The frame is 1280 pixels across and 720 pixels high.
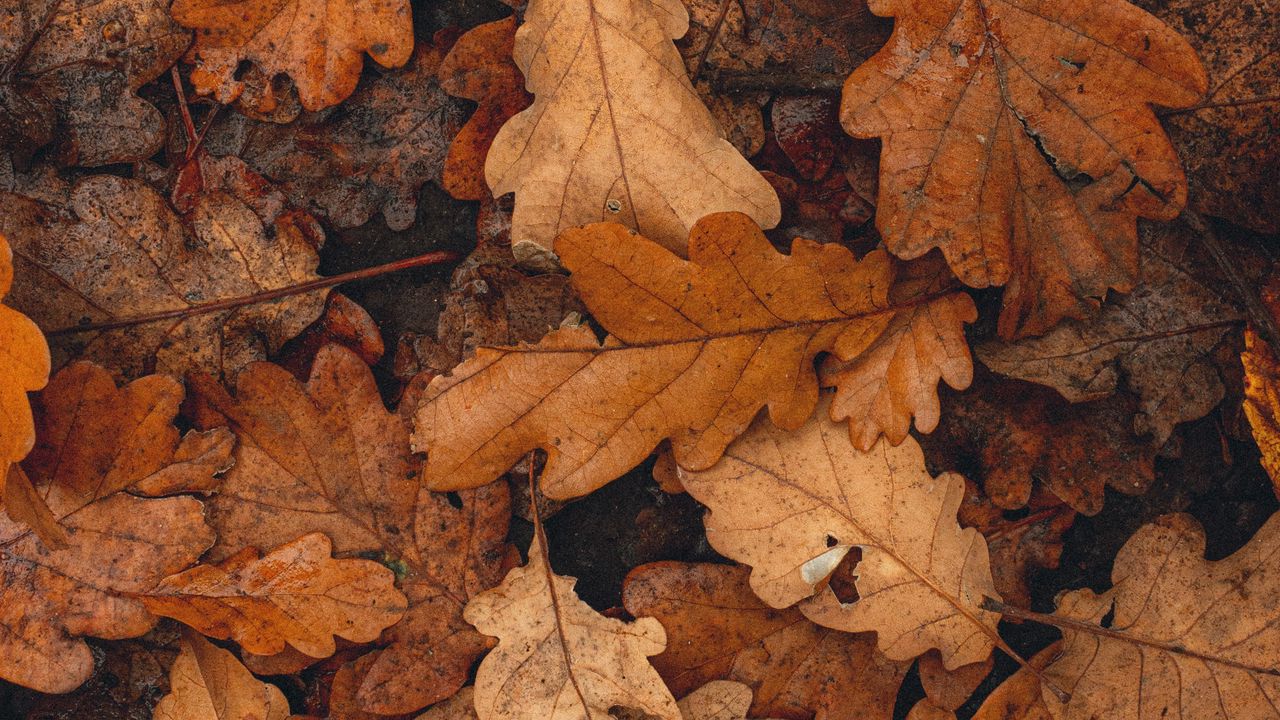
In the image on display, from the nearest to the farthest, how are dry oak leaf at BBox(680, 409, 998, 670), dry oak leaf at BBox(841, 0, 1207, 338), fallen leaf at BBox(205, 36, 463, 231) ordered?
dry oak leaf at BBox(841, 0, 1207, 338), dry oak leaf at BBox(680, 409, 998, 670), fallen leaf at BBox(205, 36, 463, 231)

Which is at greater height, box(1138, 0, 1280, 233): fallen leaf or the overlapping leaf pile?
box(1138, 0, 1280, 233): fallen leaf

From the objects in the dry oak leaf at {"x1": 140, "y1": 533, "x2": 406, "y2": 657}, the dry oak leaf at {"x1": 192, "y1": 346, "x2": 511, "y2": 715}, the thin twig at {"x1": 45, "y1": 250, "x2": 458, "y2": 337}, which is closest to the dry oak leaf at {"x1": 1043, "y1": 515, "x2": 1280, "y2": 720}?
the dry oak leaf at {"x1": 192, "y1": 346, "x2": 511, "y2": 715}

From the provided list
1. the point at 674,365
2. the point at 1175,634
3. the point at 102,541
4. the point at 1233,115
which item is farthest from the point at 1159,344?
the point at 102,541

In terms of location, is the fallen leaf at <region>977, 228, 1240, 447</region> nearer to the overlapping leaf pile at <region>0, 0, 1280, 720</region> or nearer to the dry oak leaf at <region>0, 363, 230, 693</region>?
the overlapping leaf pile at <region>0, 0, 1280, 720</region>

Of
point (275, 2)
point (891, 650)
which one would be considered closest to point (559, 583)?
point (891, 650)

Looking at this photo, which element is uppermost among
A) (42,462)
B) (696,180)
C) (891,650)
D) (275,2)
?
(275,2)

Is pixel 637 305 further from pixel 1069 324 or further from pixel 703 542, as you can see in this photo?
pixel 1069 324
